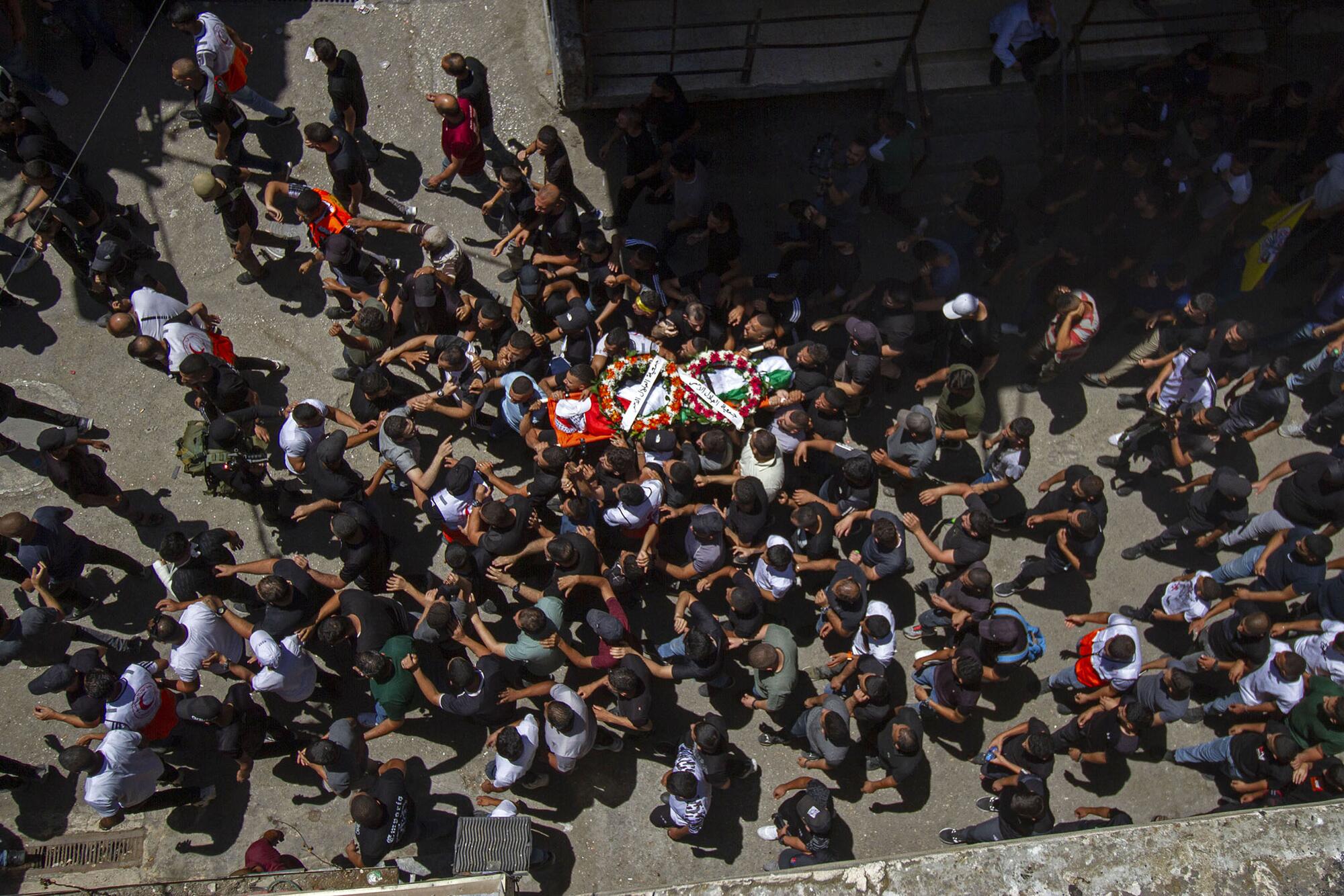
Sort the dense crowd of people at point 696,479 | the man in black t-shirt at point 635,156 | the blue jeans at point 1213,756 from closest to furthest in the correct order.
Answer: the dense crowd of people at point 696,479 → the blue jeans at point 1213,756 → the man in black t-shirt at point 635,156

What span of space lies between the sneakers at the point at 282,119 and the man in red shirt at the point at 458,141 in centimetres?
190

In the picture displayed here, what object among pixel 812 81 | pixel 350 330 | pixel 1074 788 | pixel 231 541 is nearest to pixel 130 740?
pixel 231 541

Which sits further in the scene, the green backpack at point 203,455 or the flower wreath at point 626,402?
the flower wreath at point 626,402

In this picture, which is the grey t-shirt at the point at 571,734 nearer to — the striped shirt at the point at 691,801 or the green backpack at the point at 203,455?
the striped shirt at the point at 691,801

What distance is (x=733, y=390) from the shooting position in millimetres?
8375

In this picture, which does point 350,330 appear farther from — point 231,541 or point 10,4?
point 10,4

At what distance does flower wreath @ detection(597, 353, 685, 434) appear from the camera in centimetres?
820

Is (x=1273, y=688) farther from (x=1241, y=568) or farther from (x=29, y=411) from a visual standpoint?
(x=29, y=411)

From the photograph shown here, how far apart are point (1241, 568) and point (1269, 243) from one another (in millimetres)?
3746

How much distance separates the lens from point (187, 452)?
8086 mm

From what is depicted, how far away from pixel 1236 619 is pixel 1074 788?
83.8 inches

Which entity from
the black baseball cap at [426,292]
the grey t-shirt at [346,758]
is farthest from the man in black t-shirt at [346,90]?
the grey t-shirt at [346,758]

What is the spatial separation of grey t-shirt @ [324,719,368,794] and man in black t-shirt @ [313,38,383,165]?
6.19m

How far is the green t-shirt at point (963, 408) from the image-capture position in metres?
8.37
